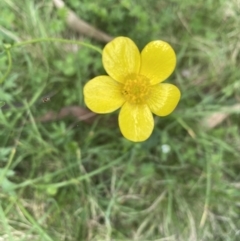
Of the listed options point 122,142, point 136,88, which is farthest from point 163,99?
point 122,142

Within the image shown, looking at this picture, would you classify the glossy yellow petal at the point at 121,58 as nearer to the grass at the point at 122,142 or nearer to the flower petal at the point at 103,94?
the flower petal at the point at 103,94

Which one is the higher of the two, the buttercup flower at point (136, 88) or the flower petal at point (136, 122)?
the buttercup flower at point (136, 88)

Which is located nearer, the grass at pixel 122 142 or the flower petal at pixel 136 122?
the flower petal at pixel 136 122

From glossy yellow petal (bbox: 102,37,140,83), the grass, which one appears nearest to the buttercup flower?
glossy yellow petal (bbox: 102,37,140,83)

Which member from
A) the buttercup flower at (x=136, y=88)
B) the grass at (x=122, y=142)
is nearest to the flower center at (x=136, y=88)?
the buttercup flower at (x=136, y=88)

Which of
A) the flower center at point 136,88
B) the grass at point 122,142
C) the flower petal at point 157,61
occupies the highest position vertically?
the flower petal at point 157,61

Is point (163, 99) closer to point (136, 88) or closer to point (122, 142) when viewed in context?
point (136, 88)

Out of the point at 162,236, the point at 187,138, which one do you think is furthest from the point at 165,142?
the point at 162,236

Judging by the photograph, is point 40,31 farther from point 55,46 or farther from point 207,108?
point 207,108
